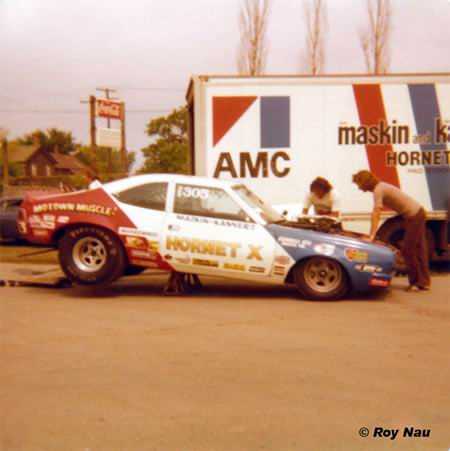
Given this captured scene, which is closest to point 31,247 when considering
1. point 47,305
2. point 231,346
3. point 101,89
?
point 47,305

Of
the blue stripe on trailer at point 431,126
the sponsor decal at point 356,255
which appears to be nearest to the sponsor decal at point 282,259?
the sponsor decal at point 356,255

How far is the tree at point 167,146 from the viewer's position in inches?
1372

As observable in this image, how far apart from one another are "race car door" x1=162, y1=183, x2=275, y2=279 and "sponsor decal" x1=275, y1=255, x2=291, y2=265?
69 mm

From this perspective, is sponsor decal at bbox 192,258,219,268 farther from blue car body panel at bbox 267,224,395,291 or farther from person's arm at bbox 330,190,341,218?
person's arm at bbox 330,190,341,218

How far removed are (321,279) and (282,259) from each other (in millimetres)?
570

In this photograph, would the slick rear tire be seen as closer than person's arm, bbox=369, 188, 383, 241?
Yes

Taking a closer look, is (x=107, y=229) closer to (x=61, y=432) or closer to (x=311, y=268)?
(x=311, y=268)

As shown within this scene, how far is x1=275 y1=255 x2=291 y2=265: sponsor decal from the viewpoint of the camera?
26.3 feet

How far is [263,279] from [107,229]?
6.69 feet

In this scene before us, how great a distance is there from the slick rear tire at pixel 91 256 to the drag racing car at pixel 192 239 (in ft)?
0.04

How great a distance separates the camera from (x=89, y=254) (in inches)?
329

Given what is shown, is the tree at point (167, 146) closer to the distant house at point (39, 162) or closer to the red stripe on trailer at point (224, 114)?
the red stripe on trailer at point (224, 114)

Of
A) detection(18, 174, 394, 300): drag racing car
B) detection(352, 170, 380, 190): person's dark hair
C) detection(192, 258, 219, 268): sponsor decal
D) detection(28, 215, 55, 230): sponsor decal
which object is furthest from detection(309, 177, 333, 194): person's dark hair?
detection(28, 215, 55, 230): sponsor decal

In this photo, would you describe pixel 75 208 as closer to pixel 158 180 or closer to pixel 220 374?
pixel 158 180
